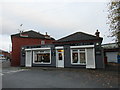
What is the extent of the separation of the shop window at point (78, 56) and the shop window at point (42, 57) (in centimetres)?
379

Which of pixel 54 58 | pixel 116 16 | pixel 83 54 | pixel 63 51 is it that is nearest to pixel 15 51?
pixel 54 58

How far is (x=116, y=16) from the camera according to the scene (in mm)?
9211

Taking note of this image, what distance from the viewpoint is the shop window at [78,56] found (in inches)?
531

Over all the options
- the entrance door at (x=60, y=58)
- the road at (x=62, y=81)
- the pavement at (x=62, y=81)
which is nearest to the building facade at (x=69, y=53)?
the entrance door at (x=60, y=58)

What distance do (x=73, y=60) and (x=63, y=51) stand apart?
1.90 meters

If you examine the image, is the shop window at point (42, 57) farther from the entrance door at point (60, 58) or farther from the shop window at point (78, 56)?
the shop window at point (78, 56)

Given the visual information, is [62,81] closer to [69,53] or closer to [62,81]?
[62,81]

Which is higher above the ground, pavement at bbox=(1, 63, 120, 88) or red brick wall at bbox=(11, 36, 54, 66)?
red brick wall at bbox=(11, 36, 54, 66)

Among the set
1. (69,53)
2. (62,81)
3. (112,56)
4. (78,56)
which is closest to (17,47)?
(69,53)

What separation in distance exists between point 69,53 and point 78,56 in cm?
131

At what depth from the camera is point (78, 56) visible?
45.1 feet

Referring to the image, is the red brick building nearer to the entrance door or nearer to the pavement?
the entrance door

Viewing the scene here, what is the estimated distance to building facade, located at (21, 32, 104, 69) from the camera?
41.7 ft

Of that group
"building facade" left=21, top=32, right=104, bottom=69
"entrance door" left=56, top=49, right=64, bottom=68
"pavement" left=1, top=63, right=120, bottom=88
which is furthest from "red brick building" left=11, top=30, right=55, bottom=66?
"pavement" left=1, top=63, right=120, bottom=88
